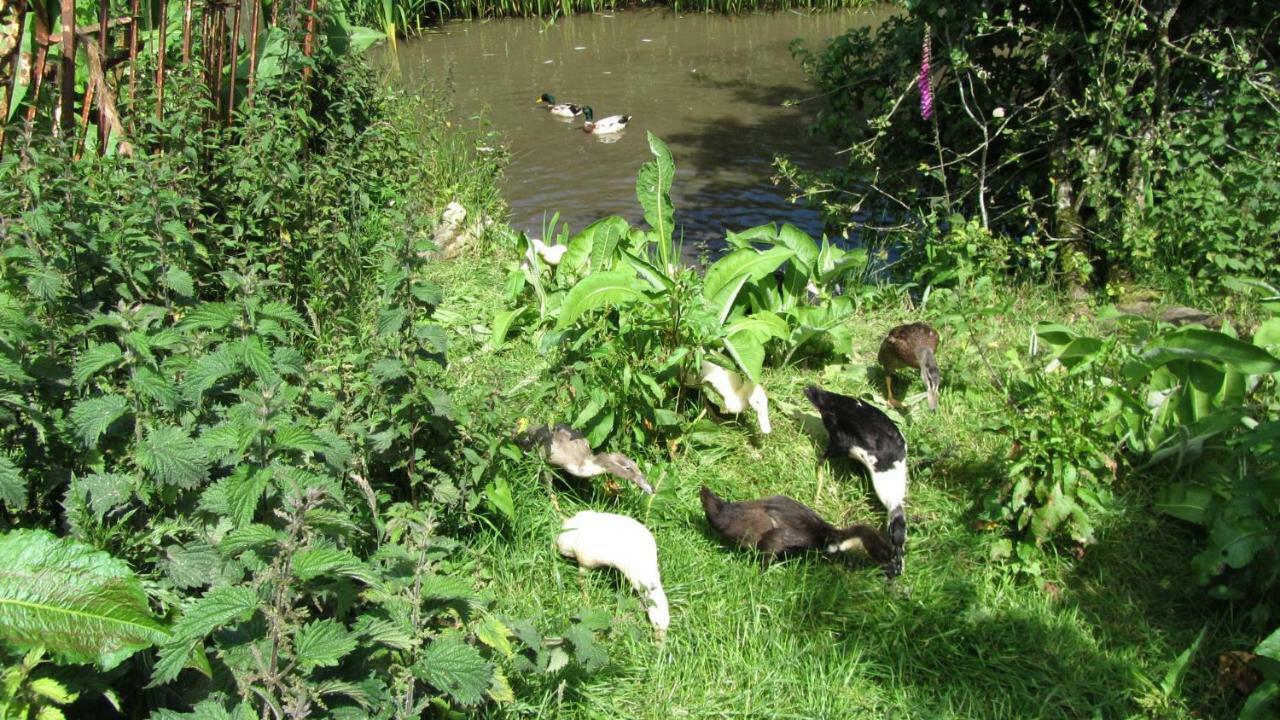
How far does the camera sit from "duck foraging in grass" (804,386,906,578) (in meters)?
3.53

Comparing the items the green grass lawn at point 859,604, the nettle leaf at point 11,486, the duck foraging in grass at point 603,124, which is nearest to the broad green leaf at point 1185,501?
the green grass lawn at point 859,604

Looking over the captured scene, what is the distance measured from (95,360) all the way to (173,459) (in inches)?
15.8

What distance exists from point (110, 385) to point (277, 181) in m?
1.66

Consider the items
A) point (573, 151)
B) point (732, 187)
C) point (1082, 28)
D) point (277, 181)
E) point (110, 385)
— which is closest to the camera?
point (110, 385)

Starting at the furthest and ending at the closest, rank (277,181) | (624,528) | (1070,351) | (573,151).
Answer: (573,151), (277,181), (1070,351), (624,528)

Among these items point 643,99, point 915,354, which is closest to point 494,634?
point 915,354

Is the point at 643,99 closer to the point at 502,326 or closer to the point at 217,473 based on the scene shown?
the point at 502,326

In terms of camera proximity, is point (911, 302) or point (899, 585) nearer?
point (899, 585)

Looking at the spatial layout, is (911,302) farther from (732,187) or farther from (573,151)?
(573,151)

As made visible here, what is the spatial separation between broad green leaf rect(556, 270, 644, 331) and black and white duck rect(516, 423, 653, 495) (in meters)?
0.61

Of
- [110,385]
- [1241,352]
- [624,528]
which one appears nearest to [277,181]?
[110,385]

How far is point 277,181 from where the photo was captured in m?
4.20

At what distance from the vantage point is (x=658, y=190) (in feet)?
15.6

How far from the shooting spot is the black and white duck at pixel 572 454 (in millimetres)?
3547
